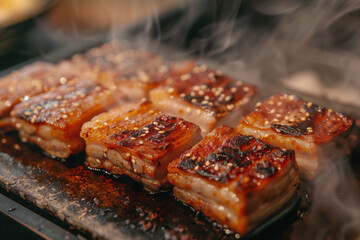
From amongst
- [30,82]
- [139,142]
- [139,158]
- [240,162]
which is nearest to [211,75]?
[139,142]

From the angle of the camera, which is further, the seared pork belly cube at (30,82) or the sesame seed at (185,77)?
the sesame seed at (185,77)

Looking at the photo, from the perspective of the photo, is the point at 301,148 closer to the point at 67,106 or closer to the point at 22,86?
the point at 67,106

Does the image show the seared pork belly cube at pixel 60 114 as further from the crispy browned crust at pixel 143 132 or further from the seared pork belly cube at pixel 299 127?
the seared pork belly cube at pixel 299 127

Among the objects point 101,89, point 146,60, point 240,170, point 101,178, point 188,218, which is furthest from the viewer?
point 146,60

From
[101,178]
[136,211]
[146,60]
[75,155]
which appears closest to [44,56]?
[146,60]

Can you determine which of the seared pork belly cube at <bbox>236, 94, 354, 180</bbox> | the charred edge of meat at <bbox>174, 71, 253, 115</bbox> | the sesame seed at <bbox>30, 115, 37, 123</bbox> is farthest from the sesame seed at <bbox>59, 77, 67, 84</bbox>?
the seared pork belly cube at <bbox>236, 94, 354, 180</bbox>

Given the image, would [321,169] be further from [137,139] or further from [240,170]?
[137,139]

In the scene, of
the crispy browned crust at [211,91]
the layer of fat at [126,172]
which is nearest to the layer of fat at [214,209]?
the layer of fat at [126,172]
